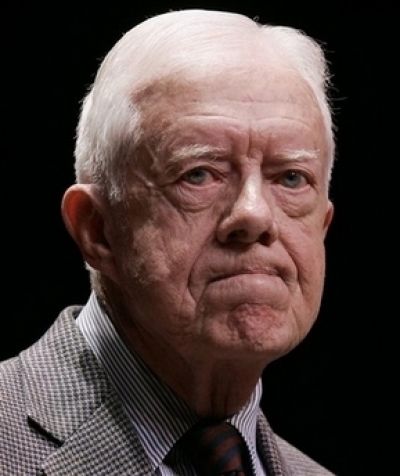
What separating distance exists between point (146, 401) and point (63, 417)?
19 centimetres

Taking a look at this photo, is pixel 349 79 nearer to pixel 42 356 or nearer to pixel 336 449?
pixel 336 449

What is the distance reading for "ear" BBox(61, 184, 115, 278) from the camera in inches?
132

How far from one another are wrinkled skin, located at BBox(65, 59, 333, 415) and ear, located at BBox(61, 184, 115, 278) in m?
0.03

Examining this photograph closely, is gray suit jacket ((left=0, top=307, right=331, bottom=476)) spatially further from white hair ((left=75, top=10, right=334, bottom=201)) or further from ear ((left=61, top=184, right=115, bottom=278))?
white hair ((left=75, top=10, right=334, bottom=201))

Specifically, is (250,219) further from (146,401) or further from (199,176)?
(146,401)

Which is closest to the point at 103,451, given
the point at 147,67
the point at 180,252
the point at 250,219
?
the point at 180,252

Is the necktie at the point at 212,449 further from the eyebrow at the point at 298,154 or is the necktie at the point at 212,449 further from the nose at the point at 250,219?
the eyebrow at the point at 298,154

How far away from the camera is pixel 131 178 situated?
10.8 feet

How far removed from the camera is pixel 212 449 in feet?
11.0

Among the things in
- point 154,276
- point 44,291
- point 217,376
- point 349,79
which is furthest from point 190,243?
point 349,79

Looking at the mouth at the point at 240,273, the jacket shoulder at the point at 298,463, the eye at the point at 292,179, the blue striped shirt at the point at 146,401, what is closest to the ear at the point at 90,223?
the blue striped shirt at the point at 146,401

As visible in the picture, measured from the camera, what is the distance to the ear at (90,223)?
336 cm

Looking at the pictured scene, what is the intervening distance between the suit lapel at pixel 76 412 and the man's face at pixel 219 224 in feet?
0.56

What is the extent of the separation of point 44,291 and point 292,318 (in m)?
1.07
